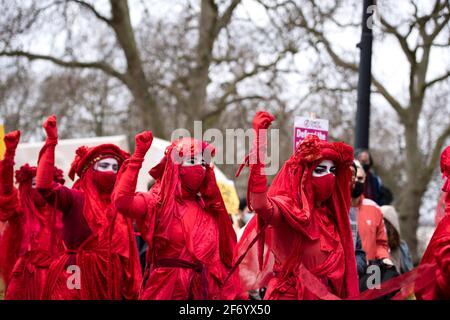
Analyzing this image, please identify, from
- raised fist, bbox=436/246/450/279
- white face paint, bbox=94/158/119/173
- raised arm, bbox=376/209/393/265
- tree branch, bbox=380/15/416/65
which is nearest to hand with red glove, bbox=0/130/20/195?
white face paint, bbox=94/158/119/173

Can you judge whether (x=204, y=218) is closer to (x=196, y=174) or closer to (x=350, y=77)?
(x=196, y=174)

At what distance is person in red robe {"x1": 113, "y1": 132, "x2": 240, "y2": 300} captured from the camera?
6.40 m

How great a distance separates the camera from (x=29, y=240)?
880cm

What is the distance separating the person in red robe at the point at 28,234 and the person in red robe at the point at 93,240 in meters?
0.31

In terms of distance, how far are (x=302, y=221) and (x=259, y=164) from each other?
59 cm

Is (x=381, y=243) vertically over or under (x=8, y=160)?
under

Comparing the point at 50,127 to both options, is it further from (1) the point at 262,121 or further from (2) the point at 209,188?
(1) the point at 262,121

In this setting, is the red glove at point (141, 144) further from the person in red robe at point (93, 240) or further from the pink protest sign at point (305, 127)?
the pink protest sign at point (305, 127)

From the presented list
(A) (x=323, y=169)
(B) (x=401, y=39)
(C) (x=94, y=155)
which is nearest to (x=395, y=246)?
(A) (x=323, y=169)

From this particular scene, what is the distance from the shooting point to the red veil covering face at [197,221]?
6.47 m

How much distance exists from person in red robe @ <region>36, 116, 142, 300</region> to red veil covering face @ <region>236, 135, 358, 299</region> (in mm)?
1633

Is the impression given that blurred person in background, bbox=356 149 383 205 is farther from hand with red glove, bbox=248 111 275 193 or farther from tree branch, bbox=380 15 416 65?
tree branch, bbox=380 15 416 65

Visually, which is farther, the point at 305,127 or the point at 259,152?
the point at 305,127

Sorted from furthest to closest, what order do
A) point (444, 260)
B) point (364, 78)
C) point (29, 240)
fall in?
point (364, 78), point (29, 240), point (444, 260)
